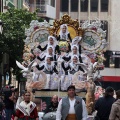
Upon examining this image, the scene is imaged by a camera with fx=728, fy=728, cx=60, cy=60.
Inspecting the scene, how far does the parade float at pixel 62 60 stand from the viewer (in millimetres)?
25203

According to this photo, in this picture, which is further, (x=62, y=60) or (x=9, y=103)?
(x=62, y=60)

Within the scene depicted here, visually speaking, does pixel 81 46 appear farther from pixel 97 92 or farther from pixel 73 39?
pixel 97 92

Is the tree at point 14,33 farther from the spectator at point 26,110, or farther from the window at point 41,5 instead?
the window at point 41,5

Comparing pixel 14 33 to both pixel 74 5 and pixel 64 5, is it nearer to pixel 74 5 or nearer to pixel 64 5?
pixel 74 5

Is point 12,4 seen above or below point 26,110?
above

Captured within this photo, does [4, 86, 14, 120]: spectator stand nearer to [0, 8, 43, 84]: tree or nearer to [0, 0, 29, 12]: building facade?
[0, 8, 43, 84]: tree

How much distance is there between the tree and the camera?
4375 cm

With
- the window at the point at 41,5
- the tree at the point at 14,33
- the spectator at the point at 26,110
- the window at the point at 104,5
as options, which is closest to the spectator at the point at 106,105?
the spectator at the point at 26,110

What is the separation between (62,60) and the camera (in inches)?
1011

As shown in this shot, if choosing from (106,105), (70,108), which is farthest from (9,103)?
(70,108)

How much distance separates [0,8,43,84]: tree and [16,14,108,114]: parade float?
53.9ft

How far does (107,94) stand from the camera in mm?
18156

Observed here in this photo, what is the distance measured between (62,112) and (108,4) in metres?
56.3

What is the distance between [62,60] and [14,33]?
61.9 feet
